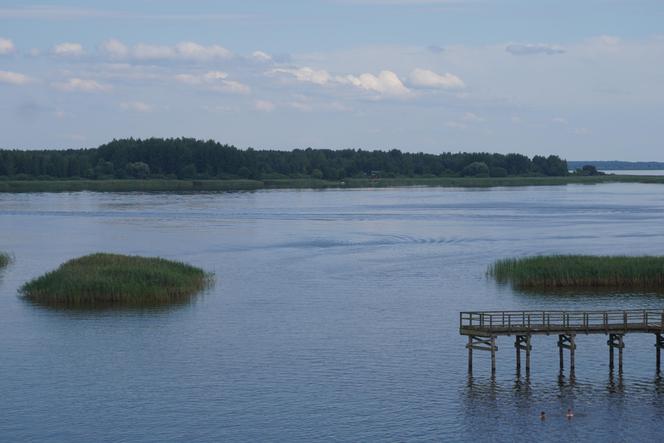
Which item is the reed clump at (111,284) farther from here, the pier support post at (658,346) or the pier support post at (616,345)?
the pier support post at (658,346)

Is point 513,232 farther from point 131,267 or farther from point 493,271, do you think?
point 131,267

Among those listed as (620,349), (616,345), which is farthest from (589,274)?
(616,345)

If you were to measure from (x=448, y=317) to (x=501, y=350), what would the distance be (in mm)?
9188

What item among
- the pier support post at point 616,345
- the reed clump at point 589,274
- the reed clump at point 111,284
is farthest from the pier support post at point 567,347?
the reed clump at point 111,284

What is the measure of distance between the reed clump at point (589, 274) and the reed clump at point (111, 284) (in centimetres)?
2387

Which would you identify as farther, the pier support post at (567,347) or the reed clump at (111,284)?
the reed clump at (111,284)

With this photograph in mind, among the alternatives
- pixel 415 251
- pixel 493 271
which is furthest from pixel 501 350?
pixel 415 251

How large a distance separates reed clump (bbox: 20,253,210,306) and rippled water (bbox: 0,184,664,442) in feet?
6.76

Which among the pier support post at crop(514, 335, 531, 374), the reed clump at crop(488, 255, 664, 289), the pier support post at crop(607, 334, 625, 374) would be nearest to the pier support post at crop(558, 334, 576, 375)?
the pier support post at crop(514, 335, 531, 374)

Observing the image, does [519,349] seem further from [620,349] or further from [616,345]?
[620,349]

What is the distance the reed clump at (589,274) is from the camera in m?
75.9

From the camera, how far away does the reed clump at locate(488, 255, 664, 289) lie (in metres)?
75.9

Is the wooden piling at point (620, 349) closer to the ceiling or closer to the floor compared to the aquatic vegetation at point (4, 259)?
closer to the floor

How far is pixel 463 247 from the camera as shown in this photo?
346 feet
